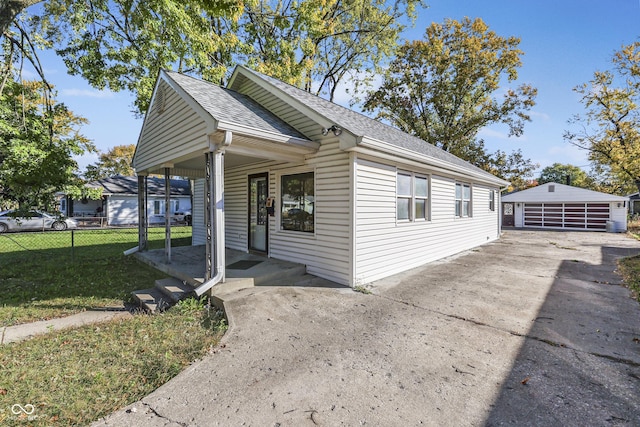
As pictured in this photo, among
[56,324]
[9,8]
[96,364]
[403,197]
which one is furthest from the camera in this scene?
[403,197]

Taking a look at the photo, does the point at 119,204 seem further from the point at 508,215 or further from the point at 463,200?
the point at 508,215

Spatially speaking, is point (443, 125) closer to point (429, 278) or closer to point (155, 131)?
point (429, 278)

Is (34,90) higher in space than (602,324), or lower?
higher

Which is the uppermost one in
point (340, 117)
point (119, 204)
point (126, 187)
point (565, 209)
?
point (340, 117)

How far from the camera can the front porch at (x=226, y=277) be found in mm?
4980

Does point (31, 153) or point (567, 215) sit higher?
point (31, 153)

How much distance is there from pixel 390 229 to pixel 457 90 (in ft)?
63.1

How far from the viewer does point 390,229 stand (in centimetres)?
677

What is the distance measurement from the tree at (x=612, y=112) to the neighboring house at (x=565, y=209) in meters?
2.10

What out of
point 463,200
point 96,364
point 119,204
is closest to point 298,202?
point 96,364

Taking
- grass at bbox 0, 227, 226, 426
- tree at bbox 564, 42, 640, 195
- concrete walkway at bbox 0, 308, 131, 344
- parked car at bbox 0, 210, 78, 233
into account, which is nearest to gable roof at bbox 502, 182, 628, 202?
tree at bbox 564, 42, 640, 195

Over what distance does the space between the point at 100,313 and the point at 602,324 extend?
7.58 m

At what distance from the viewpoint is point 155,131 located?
7.71 meters

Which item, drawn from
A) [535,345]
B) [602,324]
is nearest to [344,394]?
[535,345]
